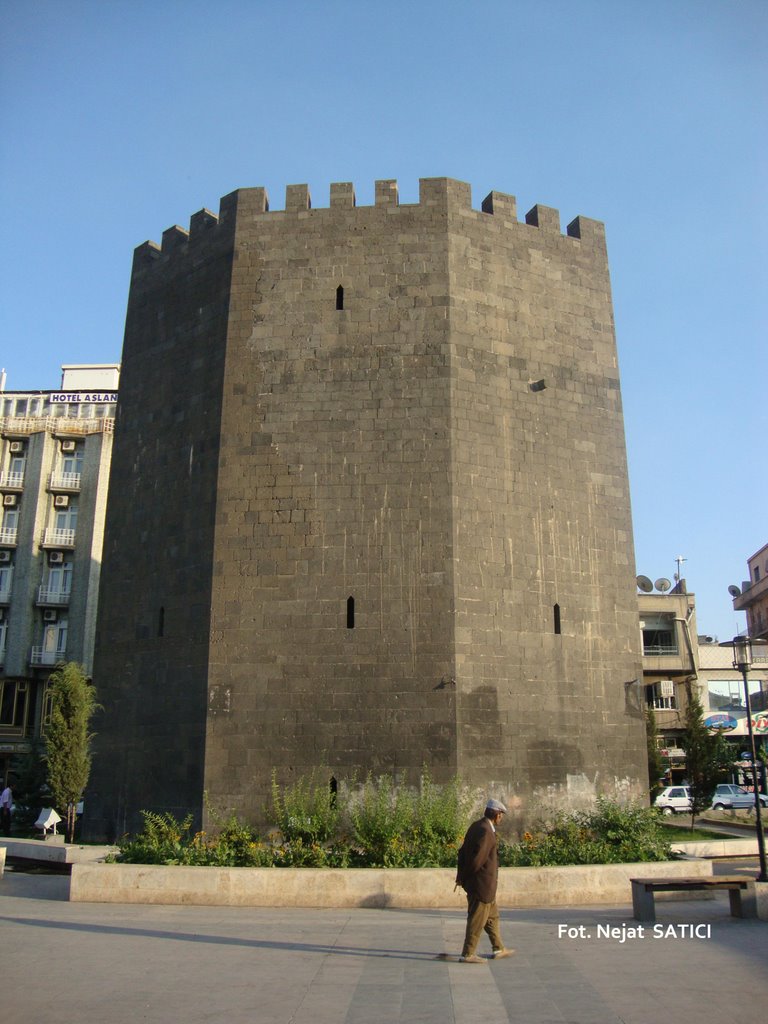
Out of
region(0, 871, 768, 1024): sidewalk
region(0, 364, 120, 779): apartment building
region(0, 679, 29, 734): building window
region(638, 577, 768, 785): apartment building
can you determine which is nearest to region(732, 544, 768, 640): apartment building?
region(638, 577, 768, 785): apartment building

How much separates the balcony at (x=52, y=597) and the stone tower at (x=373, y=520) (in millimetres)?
18574

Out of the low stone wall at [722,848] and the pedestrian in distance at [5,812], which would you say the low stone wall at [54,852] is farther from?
the low stone wall at [722,848]

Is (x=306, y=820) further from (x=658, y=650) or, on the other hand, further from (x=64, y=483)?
(x=64, y=483)

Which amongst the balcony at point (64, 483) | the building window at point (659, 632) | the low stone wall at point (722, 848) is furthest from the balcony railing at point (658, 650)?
the balcony at point (64, 483)

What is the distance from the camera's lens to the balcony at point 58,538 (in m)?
33.9

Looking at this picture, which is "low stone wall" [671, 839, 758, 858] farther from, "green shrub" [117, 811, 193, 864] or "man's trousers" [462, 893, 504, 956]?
"man's trousers" [462, 893, 504, 956]

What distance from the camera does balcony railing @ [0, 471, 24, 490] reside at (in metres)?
34.3

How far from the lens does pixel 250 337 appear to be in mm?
14945

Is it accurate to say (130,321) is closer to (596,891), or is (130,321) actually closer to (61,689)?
(61,689)

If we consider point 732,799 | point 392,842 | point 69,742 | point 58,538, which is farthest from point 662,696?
point 392,842

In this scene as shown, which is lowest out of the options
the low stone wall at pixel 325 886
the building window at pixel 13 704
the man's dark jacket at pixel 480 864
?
the low stone wall at pixel 325 886

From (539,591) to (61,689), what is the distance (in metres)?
8.08

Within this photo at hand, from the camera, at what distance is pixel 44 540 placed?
3394cm

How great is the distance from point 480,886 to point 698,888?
267 centimetres
